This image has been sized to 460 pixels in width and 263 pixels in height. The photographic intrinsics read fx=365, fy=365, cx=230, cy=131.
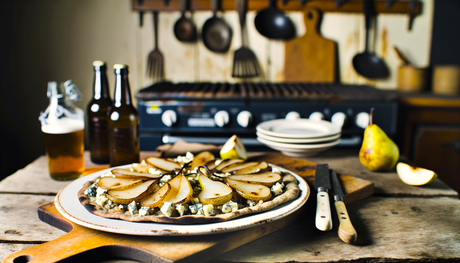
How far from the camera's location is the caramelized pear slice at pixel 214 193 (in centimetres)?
64

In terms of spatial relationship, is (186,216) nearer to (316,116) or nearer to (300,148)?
(300,148)

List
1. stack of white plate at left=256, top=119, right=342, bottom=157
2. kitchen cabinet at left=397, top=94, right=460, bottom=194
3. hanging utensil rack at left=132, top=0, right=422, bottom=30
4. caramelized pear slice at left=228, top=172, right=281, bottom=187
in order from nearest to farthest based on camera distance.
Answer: caramelized pear slice at left=228, top=172, right=281, bottom=187 < stack of white plate at left=256, top=119, right=342, bottom=157 < kitchen cabinet at left=397, top=94, right=460, bottom=194 < hanging utensil rack at left=132, top=0, right=422, bottom=30

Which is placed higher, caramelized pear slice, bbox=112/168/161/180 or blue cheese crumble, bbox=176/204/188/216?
caramelized pear slice, bbox=112/168/161/180

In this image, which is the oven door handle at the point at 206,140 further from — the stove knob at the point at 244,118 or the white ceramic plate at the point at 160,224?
the white ceramic plate at the point at 160,224

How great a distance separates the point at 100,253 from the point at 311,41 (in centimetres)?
216

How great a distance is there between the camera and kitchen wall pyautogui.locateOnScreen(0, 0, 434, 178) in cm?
242

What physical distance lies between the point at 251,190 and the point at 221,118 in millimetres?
1100

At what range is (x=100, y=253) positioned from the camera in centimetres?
57

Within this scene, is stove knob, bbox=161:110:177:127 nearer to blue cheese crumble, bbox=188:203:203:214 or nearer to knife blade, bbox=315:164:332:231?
knife blade, bbox=315:164:332:231

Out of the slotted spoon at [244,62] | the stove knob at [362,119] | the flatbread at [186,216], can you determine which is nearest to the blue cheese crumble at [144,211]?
the flatbread at [186,216]

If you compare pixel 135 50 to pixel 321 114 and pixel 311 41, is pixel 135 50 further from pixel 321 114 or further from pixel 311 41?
pixel 321 114

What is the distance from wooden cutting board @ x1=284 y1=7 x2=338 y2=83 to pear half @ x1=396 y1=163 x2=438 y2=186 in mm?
1569

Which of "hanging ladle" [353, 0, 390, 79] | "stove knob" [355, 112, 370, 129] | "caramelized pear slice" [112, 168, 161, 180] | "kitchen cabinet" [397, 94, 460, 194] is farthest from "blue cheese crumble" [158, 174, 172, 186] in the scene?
"hanging ladle" [353, 0, 390, 79]

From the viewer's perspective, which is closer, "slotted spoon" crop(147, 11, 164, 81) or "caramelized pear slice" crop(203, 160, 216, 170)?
"caramelized pear slice" crop(203, 160, 216, 170)
